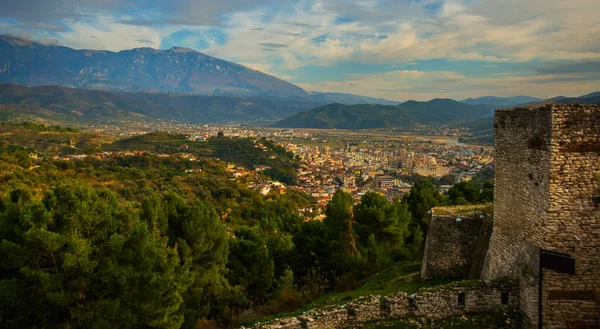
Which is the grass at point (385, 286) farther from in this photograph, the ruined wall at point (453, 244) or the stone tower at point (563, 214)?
the stone tower at point (563, 214)

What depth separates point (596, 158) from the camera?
19.9 feet

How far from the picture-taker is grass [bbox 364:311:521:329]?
6.67 metres

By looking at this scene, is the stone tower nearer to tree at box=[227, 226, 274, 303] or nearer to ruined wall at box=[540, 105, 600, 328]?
ruined wall at box=[540, 105, 600, 328]

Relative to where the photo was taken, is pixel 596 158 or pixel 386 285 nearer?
pixel 596 158

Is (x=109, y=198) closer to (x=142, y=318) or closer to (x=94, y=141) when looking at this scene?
(x=142, y=318)

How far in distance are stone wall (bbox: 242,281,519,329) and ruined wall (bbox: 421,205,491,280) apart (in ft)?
7.44

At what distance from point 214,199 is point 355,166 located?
48.7 metres

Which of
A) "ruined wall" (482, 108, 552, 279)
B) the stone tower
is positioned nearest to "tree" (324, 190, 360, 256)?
"ruined wall" (482, 108, 552, 279)

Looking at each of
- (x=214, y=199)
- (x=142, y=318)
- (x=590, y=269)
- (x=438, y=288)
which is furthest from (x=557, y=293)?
(x=214, y=199)

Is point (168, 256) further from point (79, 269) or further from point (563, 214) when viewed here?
point (563, 214)

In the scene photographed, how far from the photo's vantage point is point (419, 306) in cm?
715

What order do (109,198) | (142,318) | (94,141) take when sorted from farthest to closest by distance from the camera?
(94,141) → (109,198) → (142,318)

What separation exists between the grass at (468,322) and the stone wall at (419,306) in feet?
0.34

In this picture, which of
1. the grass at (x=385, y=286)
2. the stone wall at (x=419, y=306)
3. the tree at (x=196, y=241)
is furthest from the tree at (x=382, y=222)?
the stone wall at (x=419, y=306)
